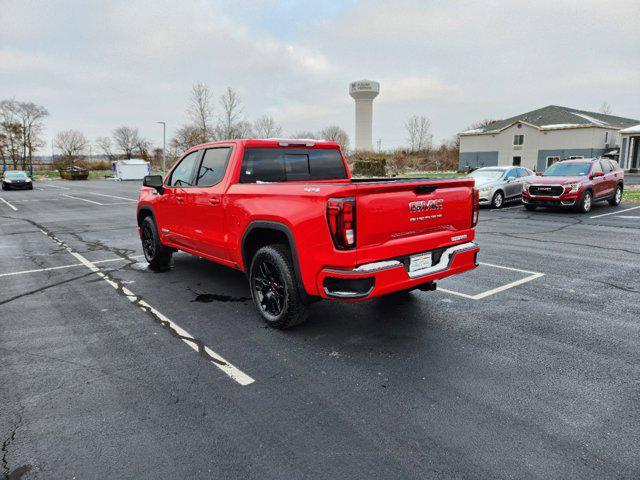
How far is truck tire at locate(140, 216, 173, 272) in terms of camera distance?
6.95 m

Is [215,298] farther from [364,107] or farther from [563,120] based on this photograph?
[364,107]

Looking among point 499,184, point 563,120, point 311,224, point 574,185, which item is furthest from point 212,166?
point 563,120

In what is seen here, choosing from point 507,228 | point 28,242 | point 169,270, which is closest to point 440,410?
point 169,270

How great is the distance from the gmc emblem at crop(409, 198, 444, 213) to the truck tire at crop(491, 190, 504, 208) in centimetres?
1304

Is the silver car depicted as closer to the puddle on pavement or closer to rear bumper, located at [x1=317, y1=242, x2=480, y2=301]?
the puddle on pavement

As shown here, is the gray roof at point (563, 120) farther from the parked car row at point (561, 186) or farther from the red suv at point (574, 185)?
the red suv at point (574, 185)

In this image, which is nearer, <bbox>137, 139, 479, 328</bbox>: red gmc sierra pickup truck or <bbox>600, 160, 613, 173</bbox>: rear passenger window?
<bbox>137, 139, 479, 328</bbox>: red gmc sierra pickup truck

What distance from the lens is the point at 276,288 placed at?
14.8ft

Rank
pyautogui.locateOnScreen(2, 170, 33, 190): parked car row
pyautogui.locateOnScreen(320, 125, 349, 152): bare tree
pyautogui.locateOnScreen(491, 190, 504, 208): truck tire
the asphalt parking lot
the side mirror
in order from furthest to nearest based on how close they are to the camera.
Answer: pyautogui.locateOnScreen(320, 125, 349, 152): bare tree → pyautogui.locateOnScreen(2, 170, 33, 190): parked car row → pyautogui.locateOnScreen(491, 190, 504, 208): truck tire → the side mirror → the asphalt parking lot

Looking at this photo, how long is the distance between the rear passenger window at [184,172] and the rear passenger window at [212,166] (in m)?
0.29

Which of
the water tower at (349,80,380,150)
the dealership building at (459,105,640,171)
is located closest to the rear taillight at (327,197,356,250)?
the dealership building at (459,105,640,171)

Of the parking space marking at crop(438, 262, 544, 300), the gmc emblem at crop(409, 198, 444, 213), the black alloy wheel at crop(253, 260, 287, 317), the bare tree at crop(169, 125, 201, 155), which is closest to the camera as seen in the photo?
the gmc emblem at crop(409, 198, 444, 213)

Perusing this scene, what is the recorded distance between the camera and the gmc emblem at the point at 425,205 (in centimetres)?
404

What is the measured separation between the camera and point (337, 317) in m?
4.95
